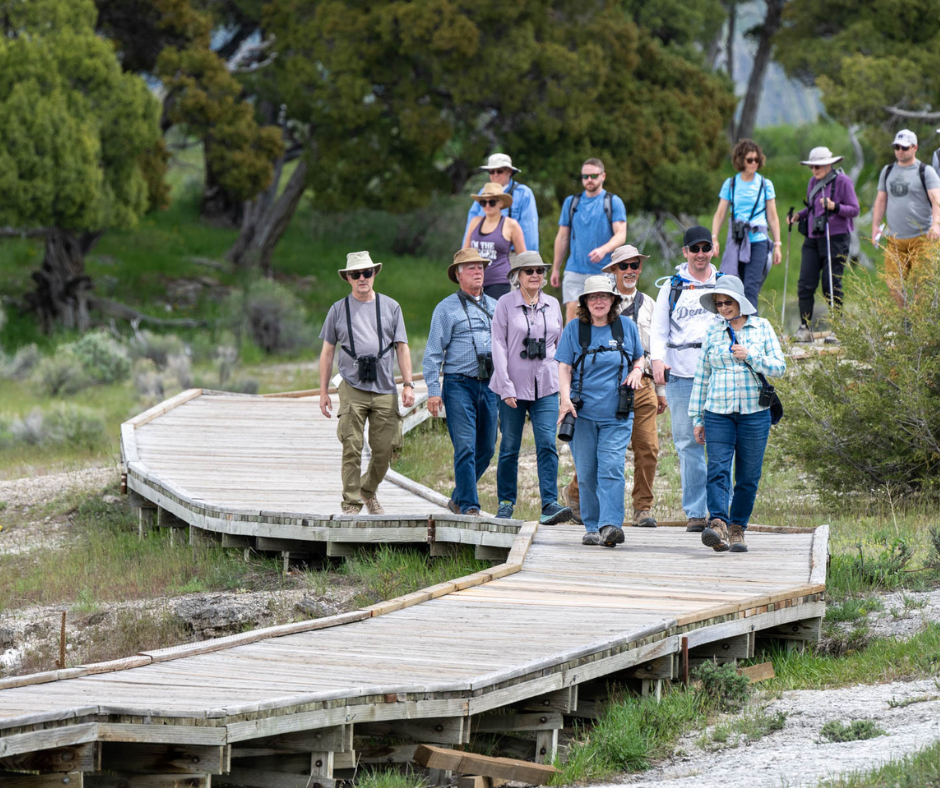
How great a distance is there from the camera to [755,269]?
1369 centimetres

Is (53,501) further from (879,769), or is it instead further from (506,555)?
(879,769)

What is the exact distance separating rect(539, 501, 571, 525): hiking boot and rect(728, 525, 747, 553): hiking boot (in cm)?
121

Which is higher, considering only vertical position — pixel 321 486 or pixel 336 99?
pixel 336 99

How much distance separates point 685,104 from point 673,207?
7.83 ft

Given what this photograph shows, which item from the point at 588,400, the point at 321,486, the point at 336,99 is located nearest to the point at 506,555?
the point at 588,400

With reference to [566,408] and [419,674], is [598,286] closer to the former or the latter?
[566,408]

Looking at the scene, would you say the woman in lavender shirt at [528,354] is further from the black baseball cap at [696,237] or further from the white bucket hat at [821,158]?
the white bucket hat at [821,158]

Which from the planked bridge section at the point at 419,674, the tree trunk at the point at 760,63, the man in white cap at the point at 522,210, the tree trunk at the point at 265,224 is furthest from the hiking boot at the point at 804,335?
the tree trunk at the point at 760,63

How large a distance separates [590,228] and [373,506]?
3249 millimetres

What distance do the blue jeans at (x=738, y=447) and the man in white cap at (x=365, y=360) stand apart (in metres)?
2.09

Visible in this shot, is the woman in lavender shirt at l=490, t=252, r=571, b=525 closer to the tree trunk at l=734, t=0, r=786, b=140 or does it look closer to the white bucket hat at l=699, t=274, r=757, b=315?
the white bucket hat at l=699, t=274, r=757, b=315

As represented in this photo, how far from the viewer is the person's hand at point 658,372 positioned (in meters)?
9.34

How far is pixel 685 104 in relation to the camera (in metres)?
29.5

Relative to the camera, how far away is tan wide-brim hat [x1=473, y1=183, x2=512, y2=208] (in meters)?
11.4
